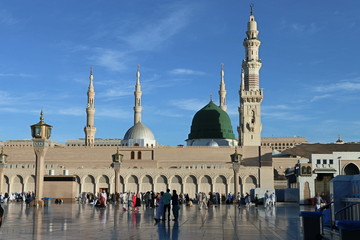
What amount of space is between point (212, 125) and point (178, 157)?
11.8 m

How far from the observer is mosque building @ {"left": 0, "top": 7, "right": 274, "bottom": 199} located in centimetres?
5262

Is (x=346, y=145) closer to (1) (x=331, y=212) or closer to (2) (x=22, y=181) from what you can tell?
(2) (x=22, y=181)

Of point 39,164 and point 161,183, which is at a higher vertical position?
point 39,164

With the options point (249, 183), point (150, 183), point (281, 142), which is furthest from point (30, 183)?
point (281, 142)

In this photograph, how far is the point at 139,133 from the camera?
65438 mm

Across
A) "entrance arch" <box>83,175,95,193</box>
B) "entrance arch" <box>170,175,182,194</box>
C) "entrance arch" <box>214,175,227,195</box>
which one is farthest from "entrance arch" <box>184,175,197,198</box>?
"entrance arch" <box>83,175,95,193</box>

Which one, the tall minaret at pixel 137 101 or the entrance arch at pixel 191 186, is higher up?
the tall minaret at pixel 137 101

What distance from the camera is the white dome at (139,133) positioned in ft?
214

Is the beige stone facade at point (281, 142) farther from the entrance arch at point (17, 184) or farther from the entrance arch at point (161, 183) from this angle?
the entrance arch at point (17, 184)

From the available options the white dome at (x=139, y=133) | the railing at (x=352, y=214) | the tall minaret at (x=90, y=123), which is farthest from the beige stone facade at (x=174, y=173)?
the railing at (x=352, y=214)

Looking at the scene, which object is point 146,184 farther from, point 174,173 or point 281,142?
point 281,142

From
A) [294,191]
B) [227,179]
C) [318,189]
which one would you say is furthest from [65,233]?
[227,179]

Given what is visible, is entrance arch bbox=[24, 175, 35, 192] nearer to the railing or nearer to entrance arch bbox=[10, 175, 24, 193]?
entrance arch bbox=[10, 175, 24, 193]

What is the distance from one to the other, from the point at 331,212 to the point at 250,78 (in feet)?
177
